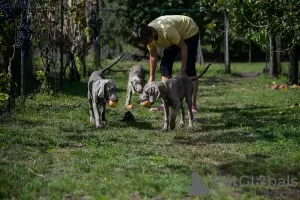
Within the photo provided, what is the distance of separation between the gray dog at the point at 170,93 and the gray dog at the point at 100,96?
41 centimetres

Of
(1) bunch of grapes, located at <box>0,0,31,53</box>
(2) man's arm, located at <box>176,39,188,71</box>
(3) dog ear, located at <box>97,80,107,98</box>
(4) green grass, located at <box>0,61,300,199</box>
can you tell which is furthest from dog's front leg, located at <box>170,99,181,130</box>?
(1) bunch of grapes, located at <box>0,0,31,53</box>

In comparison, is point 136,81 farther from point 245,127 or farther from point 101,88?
point 245,127

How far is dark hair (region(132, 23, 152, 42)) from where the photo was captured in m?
7.64

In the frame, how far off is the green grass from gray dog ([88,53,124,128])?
5.8 inches

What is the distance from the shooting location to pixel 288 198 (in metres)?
4.34

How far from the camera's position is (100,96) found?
289 inches

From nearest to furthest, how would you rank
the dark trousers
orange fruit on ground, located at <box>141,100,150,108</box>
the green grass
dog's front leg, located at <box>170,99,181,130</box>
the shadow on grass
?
the green grass
the shadow on grass
orange fruit on ground, located at <box>141,100,150,108</box>
dog's front leg, located at <box>170,99,181,130</box>
the dark trousers

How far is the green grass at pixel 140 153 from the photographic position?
448cm

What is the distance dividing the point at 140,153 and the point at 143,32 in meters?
2.31

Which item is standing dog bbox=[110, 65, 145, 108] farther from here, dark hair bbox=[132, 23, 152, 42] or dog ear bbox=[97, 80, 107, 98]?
dog ear bbox=[97, 80, 107, 98]

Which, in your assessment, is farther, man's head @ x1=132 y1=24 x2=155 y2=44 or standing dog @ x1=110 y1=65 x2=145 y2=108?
standing dog @ x1=110 y1=65 x2=145 y2=108

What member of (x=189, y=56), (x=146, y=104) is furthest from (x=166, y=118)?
(x=189, y=56)

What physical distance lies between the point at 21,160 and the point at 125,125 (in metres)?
2.37

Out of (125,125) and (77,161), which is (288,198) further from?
(125,125)
